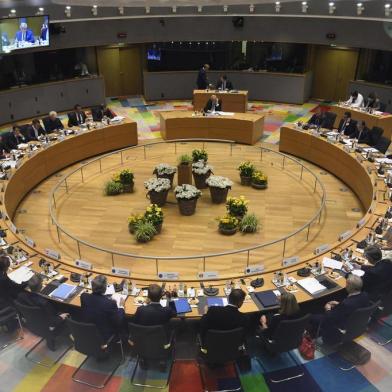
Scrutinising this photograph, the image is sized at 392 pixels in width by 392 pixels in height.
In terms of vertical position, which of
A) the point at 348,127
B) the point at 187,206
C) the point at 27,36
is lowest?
the point at 187,206

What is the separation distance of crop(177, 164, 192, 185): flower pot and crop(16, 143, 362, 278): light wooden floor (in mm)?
659

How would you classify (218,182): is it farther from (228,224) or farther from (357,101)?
(357,101)

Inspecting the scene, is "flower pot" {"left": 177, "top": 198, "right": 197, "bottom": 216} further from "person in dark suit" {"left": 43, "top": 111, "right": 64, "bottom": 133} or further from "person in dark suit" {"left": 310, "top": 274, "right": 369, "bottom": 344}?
"person in dark suit" {"left": 43, "top": 111, "right": 64, "bottom": 133}

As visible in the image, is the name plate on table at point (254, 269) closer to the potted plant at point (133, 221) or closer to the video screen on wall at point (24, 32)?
the potted plant at point (133, 221)

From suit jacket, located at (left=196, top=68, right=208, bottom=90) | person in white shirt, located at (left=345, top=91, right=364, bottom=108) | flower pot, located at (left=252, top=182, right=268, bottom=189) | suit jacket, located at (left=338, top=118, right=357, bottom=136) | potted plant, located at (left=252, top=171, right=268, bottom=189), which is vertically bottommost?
flower pot, located at (left=252, top=182, right=268, bottom=189)

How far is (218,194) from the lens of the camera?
35.9ft

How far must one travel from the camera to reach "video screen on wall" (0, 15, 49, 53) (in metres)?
14.8

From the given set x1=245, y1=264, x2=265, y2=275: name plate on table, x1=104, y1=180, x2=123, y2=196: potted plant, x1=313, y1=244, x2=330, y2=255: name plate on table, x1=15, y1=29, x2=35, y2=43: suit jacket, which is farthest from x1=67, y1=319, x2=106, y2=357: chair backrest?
x1=15, y1=29, x2=35, y2=43: suit jacket

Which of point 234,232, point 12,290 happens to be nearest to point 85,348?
point 12,290

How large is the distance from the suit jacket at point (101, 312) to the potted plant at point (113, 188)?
5.90 metres

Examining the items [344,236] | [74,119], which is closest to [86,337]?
[344,236]

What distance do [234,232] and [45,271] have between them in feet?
14.1

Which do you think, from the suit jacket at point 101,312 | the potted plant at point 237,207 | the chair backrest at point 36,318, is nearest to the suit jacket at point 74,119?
the potted plant at point 237,207

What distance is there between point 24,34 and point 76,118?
398 cm
